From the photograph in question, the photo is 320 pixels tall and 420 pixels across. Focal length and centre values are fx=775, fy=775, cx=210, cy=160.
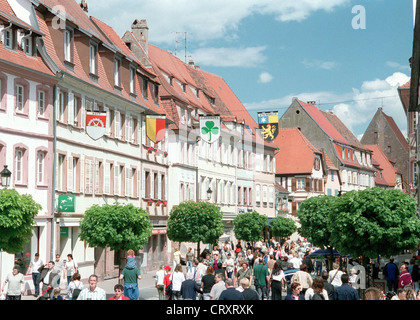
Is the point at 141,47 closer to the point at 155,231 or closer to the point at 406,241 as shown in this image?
the point at 155,231

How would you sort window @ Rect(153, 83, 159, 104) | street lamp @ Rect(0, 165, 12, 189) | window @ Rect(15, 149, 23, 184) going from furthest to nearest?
window @ Rect(153, 83, 159, 104)
window @ Rect(15, 149, 23, 184)
street lamp @ Rect(0, 165, 12, 189)

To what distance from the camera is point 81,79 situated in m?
32.1

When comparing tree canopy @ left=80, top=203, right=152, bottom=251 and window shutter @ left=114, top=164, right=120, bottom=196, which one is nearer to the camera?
tree canopy @ left=80, top=203, right=152, bottom=251

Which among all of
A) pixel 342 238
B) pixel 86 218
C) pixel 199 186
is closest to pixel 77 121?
pixel 86 218

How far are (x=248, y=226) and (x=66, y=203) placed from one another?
26902 mm

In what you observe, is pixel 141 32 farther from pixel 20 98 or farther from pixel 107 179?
pixel 20 98

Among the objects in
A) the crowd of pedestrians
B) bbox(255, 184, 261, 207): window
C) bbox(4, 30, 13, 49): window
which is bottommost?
the crowd of pedestrians

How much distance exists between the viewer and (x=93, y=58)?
3494cm

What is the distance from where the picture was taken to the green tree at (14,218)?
21.5 m

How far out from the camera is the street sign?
3037cm

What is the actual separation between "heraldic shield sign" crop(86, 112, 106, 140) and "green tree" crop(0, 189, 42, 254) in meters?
9.42

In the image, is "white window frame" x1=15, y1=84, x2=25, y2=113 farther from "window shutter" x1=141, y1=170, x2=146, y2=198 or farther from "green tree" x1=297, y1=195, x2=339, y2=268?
"green tree" x1=297, y1=195, x2=339, y2=268

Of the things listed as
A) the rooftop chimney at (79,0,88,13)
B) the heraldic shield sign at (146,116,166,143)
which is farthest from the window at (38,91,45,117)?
the rooftop chimney at (79,0,88,13)
